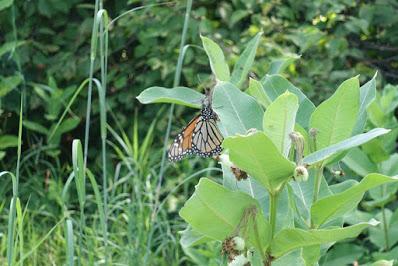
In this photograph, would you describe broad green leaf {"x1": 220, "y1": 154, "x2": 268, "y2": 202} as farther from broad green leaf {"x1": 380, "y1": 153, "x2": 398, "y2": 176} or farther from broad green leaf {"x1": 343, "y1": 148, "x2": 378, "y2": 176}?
broad green leaf {"x1": 380, "y1": 153, "x2": 398, "y2": 176}

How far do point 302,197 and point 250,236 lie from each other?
203 millimetres

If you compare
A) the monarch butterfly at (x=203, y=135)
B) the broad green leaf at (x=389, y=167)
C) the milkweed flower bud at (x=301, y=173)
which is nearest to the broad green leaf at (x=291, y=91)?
the monarch butterfly at (x=203, y=135)

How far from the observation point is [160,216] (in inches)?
154

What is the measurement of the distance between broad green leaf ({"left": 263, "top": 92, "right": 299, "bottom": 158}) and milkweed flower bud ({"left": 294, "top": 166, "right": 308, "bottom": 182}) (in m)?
0.08

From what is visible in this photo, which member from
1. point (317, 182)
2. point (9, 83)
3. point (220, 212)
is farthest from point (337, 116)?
point (9, 83)

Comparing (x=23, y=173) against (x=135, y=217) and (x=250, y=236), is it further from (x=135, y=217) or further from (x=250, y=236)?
(x=250, y=236)

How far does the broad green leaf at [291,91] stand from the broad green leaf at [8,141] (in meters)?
2.93

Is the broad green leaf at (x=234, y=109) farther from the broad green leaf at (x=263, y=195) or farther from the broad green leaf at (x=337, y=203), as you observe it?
the broad green leaf at (x=337, y=203)

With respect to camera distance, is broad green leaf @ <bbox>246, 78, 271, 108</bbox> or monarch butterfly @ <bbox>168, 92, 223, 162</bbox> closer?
broad green leaf @ <bbox>246, 78, 271, 108</bbox>

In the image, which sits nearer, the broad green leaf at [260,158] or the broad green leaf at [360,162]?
the broad green leaf at [260,158]

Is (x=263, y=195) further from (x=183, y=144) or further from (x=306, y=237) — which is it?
(x=183, y=144)

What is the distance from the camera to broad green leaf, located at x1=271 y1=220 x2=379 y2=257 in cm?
147

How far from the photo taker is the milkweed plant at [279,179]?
1.40 meters

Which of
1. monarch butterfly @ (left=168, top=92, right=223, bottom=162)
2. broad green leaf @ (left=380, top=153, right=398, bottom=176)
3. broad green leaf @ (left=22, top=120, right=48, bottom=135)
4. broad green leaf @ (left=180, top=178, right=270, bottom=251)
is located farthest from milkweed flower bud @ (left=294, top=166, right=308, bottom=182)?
broad green leaf @ (left=22, top=120, right=48, bottom=135)
